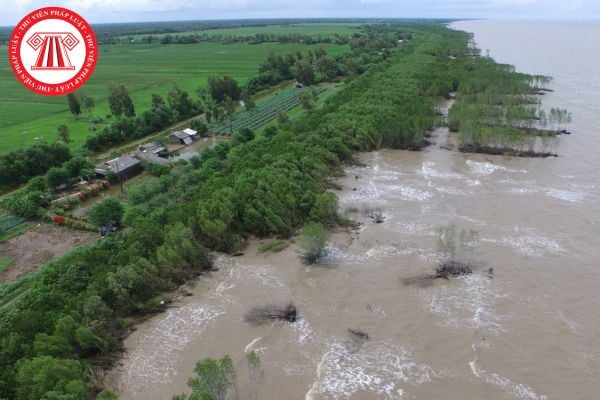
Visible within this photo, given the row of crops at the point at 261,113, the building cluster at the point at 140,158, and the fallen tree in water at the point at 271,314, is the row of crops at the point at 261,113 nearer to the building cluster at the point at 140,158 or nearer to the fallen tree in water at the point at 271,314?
the building cluster at the point at 140,158

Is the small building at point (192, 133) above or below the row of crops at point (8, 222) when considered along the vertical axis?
above

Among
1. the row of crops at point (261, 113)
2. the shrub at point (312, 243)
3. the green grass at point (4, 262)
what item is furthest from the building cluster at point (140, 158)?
the shrub at point (312, 243)

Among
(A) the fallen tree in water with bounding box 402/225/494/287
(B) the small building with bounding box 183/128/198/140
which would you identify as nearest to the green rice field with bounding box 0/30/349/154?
(B) the small building with bounding box 183/128/198/140

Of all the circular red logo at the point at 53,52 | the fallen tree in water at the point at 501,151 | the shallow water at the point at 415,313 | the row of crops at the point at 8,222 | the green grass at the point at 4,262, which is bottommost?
the shallow water at the point at 415,313

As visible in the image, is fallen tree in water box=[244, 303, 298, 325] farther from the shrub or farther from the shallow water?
the shrub

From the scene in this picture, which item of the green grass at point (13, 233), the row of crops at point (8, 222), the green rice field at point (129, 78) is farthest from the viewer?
the green rice field at point (129, 78)

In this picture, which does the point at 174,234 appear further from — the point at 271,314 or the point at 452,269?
the point at 452,269

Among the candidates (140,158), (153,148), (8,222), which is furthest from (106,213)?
(153,148)
